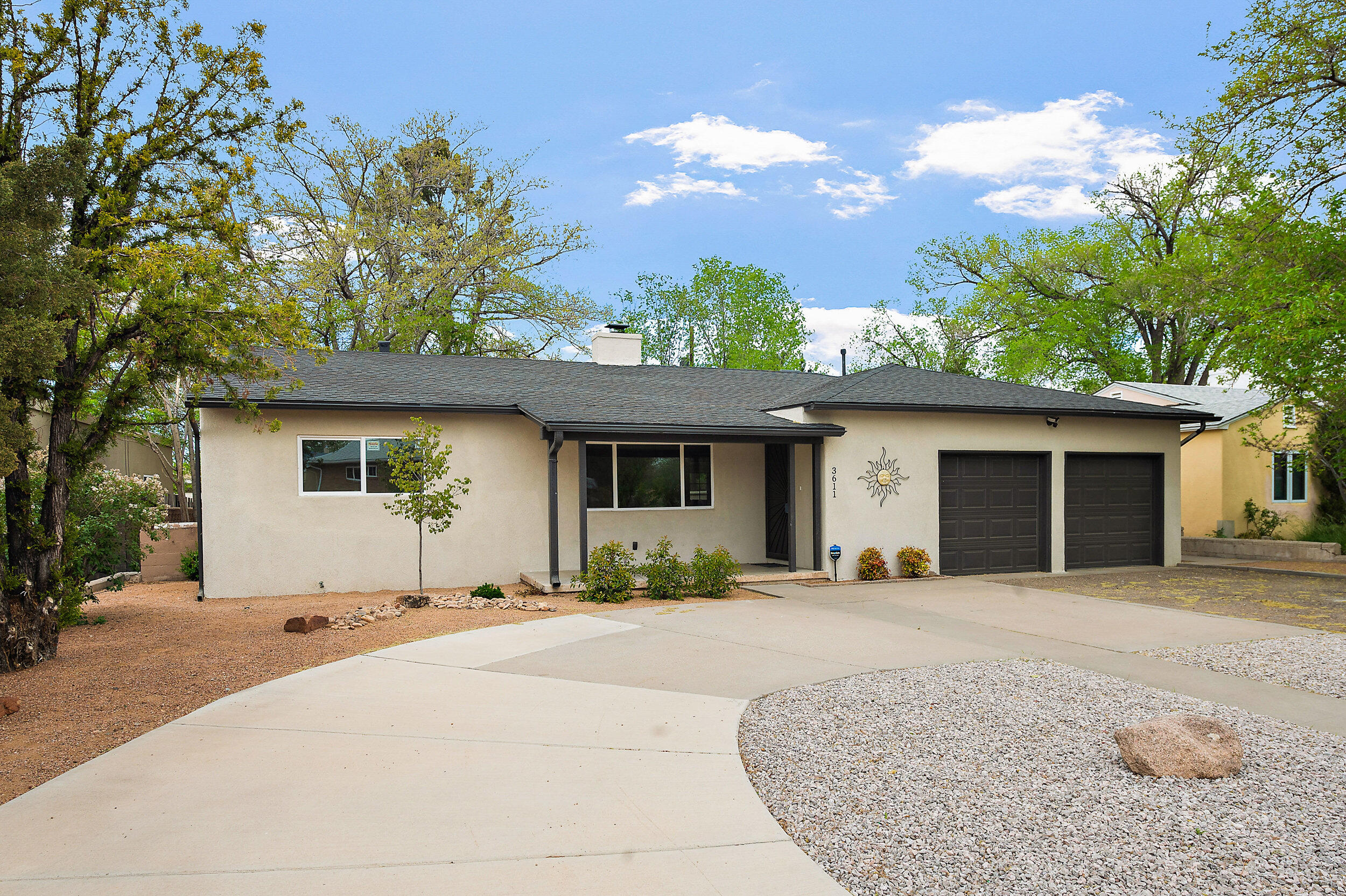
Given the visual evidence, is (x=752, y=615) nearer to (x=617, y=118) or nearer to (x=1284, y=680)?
(x=1284, y=680)

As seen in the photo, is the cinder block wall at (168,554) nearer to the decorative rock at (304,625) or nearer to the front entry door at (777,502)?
the decorative rock at (304,625)

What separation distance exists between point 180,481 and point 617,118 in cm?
1788

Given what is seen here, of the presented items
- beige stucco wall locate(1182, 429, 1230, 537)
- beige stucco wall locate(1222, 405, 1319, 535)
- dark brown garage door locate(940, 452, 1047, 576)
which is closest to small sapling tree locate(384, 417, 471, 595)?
dark brown garage door locate(940, 452, 1047, 576)

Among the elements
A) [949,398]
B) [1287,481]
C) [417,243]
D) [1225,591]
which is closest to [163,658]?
[949,398]

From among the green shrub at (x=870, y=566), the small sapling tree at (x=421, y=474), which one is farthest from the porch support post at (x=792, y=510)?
the small sapling tree at (x=421, y=474)

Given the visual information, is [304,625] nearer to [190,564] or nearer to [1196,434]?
[190,564]

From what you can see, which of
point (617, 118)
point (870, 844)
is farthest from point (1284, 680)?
point (617, 118)

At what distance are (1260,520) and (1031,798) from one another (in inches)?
740

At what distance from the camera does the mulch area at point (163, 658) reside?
5.11m

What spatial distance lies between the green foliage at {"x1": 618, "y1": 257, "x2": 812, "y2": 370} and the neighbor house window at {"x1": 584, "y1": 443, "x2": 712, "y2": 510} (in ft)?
71.9

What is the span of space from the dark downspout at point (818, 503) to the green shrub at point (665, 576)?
2.65 m

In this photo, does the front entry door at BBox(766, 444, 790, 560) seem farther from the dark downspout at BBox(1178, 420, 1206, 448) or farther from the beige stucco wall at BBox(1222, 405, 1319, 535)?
the beige stucco wall at BBox(1222, 405, 1319, 535)

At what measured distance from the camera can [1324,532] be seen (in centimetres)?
1761

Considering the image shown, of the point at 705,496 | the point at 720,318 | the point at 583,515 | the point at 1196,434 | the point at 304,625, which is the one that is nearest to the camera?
the point at 304,625
